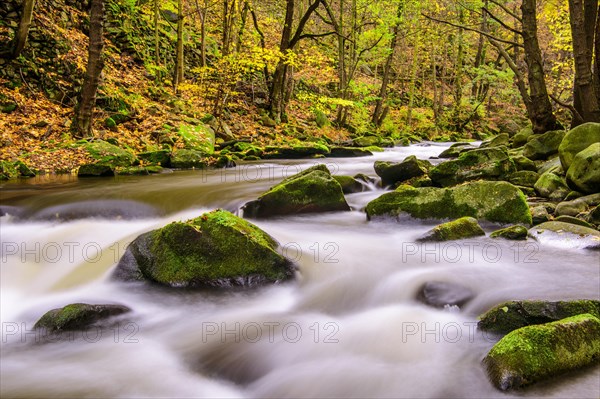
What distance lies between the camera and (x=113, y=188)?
7.84 metres

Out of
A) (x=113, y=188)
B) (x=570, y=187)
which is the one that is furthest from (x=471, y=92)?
(x=113, y=188)

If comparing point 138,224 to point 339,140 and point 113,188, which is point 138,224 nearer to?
point 113,188

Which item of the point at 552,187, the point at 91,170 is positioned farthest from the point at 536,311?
the point at 91,170

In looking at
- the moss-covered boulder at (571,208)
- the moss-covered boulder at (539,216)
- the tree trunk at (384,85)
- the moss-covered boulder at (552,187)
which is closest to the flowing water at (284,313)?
the moss-covered boulder at (539,216)

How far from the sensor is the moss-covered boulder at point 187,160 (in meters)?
11.0

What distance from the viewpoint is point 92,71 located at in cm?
1008

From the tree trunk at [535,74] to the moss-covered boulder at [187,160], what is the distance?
26.9 ft

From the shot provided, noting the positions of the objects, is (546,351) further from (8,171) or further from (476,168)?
(8,171)

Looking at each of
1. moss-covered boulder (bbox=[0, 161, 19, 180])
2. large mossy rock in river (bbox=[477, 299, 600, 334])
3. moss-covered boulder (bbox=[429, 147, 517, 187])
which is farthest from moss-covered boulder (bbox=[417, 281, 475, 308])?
moss-covered boulder (bbox=[0, 161, 19, 180])

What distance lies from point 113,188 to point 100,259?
303 centimetres

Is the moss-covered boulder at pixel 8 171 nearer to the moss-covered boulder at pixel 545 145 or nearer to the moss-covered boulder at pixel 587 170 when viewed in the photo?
the moss-covered boulder at pixel 587 170

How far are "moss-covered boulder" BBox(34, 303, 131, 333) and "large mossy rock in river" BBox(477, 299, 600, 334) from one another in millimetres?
3433

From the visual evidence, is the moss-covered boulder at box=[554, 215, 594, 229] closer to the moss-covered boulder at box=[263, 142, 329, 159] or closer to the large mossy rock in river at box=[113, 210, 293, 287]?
the large mossy rock in river at box=[113, 210, 293, 287]

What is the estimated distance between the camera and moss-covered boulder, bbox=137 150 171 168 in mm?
10845
